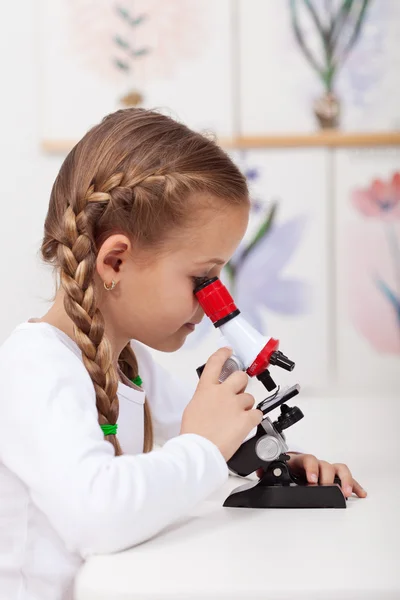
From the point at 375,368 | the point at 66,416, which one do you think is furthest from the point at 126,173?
the point at 375,368

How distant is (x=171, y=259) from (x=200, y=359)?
4.71 feet

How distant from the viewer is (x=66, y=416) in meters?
0.77

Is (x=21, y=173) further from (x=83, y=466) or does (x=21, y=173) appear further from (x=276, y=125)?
(x=83, y=466)

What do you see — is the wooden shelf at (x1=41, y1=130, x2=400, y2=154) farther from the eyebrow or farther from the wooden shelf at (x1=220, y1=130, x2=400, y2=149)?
the eyebrow

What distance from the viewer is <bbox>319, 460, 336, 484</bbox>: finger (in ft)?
3.12

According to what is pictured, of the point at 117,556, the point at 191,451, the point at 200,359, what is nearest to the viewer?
the point at 117,556

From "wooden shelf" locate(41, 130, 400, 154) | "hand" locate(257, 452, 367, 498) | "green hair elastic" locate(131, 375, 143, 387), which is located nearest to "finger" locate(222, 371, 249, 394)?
"hand" locate(257, 452, 367, 498)

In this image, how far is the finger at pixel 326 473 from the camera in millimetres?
951

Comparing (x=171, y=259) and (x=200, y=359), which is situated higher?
(x=171, y=259)

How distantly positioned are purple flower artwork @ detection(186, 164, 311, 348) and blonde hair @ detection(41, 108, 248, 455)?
1359 mm

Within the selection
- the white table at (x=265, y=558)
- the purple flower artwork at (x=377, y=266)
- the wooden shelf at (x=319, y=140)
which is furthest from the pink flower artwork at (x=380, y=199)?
the white table at (x=265, y=558)

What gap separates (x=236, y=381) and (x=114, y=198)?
0.27 m

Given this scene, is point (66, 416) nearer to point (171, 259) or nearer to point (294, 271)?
point (171, 259)

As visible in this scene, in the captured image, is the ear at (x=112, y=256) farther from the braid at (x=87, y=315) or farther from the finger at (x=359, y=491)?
the finger at (x=359, y=491)
